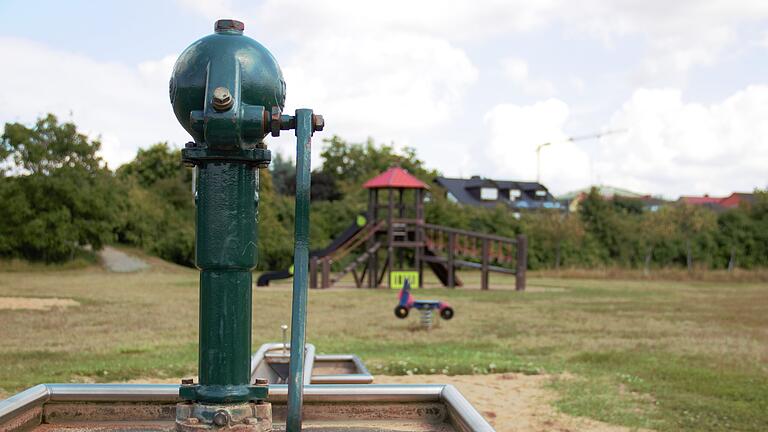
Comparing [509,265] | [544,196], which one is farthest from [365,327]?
[544,196]

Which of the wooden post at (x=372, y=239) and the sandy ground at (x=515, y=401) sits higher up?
the wooden post at (x=372, y=239)

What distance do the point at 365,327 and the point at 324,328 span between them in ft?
2.24

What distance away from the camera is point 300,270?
6.19ft

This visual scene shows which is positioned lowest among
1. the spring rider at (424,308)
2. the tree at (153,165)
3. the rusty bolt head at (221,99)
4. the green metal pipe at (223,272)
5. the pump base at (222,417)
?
the spring rider at (424,308)

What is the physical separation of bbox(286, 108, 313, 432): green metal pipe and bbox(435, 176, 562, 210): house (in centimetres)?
6580

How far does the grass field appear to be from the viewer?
6.70 meters

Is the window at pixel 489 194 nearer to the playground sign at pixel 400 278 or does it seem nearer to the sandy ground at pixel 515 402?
the playground sign at pixel 400 278

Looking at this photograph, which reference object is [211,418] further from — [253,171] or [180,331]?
[180,331]

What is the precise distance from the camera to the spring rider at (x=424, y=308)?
39.5 feet

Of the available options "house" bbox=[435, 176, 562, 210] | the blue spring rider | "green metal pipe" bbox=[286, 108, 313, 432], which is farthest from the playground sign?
"house" bbox=[435, 176, 562, 210]

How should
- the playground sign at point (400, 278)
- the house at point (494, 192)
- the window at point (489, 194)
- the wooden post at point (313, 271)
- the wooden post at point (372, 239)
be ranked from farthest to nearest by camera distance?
the window at point (489, 194)
the house at point (494, 192)
the wooden post at point (372, 239)
the playground sign at point (400, 278)
the wooden post at point (313, 271)

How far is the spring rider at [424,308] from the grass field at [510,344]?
0.66 ft

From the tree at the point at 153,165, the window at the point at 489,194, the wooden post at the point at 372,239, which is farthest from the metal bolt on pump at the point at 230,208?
the window at the point at 489,194

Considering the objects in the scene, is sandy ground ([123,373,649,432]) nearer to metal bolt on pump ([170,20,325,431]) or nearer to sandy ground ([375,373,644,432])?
sandy ground ([375,373,644,432])
